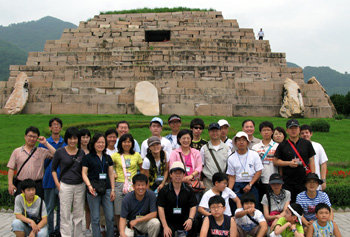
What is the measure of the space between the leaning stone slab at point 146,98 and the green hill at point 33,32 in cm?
11972

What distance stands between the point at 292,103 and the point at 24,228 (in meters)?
12.3

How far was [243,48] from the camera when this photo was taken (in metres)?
19.7

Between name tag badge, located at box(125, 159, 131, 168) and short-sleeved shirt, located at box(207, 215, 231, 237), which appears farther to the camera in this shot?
name tag badge, located at box(125, 159, 131, 168)

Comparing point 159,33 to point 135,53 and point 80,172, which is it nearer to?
point 135,53

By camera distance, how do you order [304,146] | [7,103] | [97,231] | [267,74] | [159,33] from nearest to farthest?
[97,231] < [304,146] < [7,103] < [267,74] < [159,33]

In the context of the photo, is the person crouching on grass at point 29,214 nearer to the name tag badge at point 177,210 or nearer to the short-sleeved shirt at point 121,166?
the short-sleeved shirt at point 121,166

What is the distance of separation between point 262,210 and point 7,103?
13378 mm

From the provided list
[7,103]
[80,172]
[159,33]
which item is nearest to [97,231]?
[80,172]

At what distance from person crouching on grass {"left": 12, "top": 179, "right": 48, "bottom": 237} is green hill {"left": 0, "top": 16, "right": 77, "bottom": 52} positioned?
12902 centimetres

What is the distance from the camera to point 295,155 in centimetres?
562

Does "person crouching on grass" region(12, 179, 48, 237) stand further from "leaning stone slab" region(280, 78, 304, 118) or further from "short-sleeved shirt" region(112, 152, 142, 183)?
"leaning stone slab" region(280, 78, 304, 118)

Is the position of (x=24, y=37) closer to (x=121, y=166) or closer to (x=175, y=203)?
(x=121, y=166)

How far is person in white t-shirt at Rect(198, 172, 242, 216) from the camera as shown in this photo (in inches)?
205

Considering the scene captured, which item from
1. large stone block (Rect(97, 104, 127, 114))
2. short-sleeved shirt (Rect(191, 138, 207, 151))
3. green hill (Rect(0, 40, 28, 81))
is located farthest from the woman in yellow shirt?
green hill (Rect(0, 40, 28, 81))
